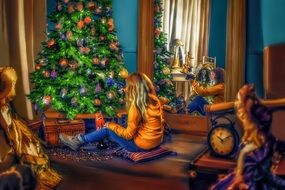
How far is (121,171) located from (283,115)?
1.28m

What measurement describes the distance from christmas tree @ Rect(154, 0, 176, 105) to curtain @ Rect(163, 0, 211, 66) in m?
0.08

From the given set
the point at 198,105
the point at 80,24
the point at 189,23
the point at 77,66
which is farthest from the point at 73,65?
the point at 198,105

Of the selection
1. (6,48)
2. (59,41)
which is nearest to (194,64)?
(59,41)

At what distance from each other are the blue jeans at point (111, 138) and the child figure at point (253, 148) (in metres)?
1.28

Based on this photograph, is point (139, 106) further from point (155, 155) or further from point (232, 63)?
point (232, 63)

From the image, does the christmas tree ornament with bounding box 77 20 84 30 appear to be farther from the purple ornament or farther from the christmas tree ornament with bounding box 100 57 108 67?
the purple ornament

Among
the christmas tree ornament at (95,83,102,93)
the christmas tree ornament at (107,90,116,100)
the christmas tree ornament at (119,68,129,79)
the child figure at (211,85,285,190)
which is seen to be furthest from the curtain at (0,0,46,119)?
the child figure at (211,85,285,190)

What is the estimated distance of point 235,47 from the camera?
355cm

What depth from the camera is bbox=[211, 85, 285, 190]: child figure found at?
6.06ft

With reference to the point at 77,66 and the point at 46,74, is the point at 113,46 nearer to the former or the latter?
the point at 77,66

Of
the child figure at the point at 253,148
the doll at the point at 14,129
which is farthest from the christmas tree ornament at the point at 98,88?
the child figure at the point at 253,148

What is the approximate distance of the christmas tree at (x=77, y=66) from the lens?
3.81 meters

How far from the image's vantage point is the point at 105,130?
128 inches

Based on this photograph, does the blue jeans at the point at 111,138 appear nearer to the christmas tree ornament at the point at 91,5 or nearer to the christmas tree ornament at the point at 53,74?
the christmas tree ornament at the point at 53,74
